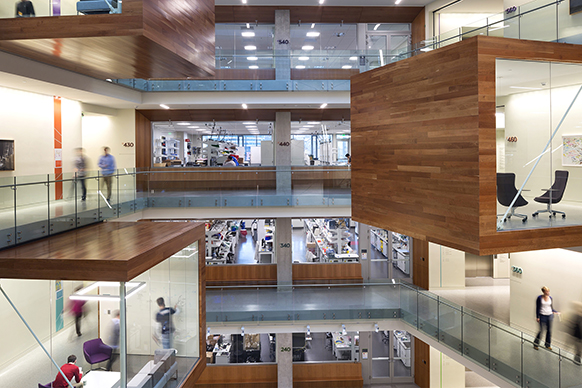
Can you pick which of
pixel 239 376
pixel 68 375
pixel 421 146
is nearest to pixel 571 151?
pixel 421 146

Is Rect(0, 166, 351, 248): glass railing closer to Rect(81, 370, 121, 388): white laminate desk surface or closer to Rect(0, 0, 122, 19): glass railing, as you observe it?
Rect(0, 0, 122, 19): glass railing

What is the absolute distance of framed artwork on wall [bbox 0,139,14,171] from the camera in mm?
8586

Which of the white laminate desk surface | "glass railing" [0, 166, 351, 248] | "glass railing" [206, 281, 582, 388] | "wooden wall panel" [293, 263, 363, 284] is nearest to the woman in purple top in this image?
"glass railing" [206, 281, 582, 388]

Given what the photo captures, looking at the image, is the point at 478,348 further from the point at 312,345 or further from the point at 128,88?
the point at 128,88

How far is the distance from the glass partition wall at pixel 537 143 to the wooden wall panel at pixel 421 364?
7892 mm

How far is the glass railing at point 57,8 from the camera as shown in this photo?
4.77 meters

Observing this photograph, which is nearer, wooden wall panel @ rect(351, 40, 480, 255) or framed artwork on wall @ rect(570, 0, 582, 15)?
wooden wall panel @ rect(351, 40, 480, 255)

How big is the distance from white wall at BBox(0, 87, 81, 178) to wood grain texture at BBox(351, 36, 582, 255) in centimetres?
806

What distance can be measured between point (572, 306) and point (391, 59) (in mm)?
6306

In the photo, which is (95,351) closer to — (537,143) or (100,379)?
(100,379)

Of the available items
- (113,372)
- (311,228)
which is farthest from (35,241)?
(311,228)

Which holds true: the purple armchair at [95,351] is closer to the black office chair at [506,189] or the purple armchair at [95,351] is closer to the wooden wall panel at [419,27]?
the black office chair at [506,189]

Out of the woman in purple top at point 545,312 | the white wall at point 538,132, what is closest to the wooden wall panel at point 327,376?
the woman in purple top at point 545,312

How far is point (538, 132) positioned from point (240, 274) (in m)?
10.0
